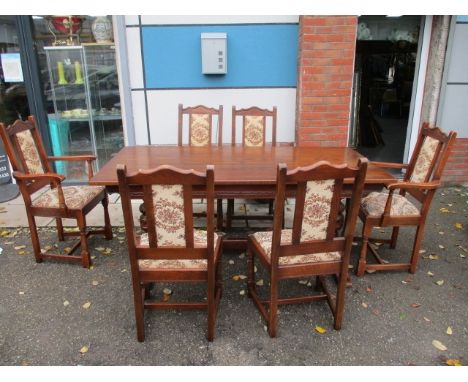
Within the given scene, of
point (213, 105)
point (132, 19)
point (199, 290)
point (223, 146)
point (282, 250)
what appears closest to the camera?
point (282, 250)

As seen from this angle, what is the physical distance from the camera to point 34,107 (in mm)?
4516

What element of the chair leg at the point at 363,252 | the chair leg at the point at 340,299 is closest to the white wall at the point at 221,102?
the chair leg at the point at 363,252

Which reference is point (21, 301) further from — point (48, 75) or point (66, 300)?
point (48, 75)

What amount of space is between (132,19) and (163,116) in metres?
1.00

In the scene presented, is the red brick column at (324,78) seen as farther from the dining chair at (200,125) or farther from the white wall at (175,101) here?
the dining chair at (200,125)

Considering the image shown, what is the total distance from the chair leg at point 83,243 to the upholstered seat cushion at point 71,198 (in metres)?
0.09

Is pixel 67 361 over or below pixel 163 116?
below

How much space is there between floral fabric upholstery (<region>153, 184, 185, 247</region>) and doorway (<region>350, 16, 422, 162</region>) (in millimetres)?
3860

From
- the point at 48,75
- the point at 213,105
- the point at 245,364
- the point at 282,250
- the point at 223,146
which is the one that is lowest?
the point at 245,364

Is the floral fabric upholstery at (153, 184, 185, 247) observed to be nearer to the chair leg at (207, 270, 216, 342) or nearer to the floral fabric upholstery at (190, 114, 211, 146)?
the chair leg at (207, 270, 216, 342)

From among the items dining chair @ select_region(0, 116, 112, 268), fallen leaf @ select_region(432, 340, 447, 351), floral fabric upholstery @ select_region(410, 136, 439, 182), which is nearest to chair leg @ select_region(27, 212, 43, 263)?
dining chair @ select_region(0, 116, 112, 268)

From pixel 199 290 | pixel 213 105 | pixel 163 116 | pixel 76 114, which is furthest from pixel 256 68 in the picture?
pixel 199 290

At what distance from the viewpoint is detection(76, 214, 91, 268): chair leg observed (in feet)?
9.55

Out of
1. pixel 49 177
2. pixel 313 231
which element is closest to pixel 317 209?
pixel 313 231
